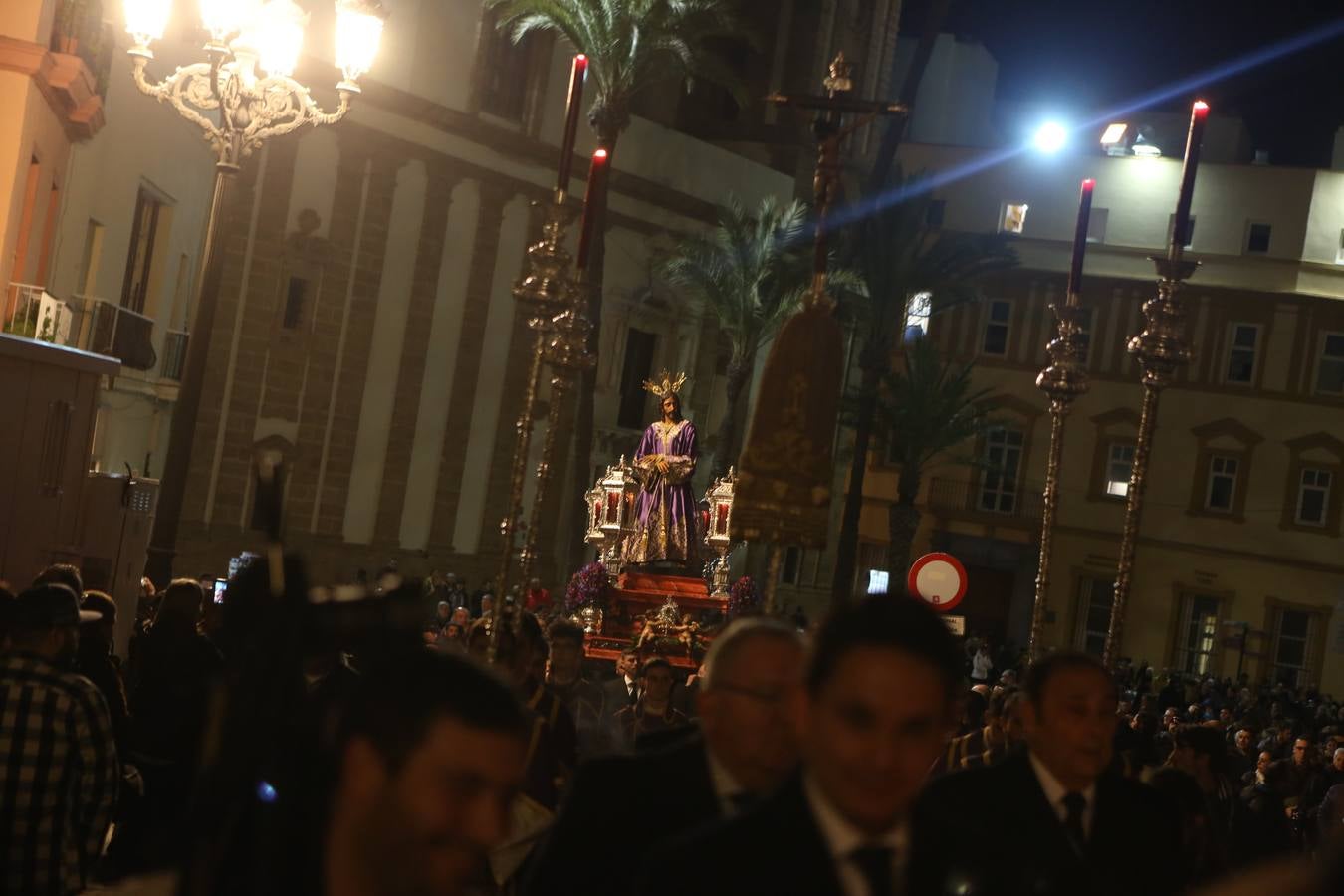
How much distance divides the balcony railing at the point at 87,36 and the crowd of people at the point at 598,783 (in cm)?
1696

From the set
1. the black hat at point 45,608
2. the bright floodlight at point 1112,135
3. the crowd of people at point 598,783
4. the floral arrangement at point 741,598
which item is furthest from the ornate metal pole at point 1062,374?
the bright floodlight at point 1112,135

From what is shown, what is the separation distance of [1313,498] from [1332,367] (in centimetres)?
361

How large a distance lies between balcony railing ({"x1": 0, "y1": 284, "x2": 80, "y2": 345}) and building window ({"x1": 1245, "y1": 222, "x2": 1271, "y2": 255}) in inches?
1418

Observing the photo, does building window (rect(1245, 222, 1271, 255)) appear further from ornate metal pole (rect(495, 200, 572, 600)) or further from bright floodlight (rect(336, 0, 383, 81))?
ornate metal pole (rect(495, 200, 572, 600))

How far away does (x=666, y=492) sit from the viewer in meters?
21.6

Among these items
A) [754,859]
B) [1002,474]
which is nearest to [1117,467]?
[1002,474]

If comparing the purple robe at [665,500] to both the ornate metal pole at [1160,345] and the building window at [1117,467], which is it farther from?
the building window at [1117,467]

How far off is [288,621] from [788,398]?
5.45 meters

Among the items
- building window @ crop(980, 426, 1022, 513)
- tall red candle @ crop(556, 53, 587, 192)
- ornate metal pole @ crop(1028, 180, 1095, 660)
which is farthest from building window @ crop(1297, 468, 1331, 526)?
tall red candle @ crop(556, 53, 587, 192)

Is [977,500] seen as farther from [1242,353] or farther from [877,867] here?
[877,867]

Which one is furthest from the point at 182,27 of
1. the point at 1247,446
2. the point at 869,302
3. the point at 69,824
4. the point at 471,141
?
the point at 1247,446

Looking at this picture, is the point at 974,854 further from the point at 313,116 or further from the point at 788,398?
the point at 313,116

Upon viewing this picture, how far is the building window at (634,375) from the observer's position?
148 feet

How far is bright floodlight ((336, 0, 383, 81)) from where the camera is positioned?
647 inches
